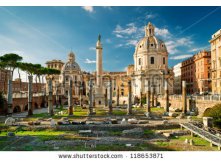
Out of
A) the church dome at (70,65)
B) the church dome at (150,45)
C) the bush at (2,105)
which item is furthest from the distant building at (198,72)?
the church dome at (70,65)

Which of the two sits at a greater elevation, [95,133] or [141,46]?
[141,46]

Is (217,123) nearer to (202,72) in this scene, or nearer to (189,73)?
(202,72)

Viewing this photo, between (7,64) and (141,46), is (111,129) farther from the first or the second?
(141,46)

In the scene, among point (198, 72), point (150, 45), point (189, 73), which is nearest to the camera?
point (198, 72)

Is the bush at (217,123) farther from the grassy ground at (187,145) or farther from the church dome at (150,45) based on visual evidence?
the church dome at (150,45)

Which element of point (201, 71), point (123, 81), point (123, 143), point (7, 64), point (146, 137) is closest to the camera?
point (123, 143)

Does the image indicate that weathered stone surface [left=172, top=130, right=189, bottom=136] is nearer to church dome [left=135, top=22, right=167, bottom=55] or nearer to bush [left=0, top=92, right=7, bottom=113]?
bush [left=0, top=92, right=7, bottom=113]

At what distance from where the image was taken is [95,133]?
15898mm

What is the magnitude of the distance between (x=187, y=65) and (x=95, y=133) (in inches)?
2036

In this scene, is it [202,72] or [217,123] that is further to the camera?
[202,72]

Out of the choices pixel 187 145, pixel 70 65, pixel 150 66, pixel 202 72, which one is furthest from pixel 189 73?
pixel 187 145

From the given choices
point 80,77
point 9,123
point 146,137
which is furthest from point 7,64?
point 80,77

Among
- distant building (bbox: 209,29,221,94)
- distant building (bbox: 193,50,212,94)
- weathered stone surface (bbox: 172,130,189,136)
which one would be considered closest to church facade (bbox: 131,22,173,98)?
distant building (bbox: 193,50,212,94)

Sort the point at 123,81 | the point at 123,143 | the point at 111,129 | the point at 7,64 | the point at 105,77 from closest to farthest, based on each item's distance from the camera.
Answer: the point at 123,143 < the point at 111,129 < the point at 7,64 < the point at 123,81 < the point at 105,77
